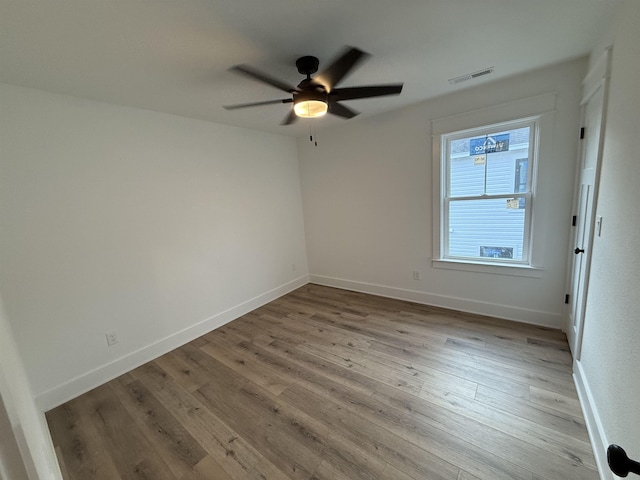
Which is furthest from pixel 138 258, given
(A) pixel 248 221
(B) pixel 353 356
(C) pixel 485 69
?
(C) pixel 485 69

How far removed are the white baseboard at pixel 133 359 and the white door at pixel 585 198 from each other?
3.37m

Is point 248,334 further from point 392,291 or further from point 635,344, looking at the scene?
point 635,344

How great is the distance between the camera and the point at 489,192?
284cm

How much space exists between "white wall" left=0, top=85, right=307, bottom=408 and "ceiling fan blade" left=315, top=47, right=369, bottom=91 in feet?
6.10

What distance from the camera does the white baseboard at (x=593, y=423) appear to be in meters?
1.35

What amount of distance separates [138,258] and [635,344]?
3.43 metres

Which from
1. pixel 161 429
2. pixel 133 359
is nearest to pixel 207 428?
pixel 161 429

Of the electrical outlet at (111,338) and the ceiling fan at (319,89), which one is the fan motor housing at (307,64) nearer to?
the ceiling fan at (319,89)

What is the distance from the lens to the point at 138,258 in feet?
8.38

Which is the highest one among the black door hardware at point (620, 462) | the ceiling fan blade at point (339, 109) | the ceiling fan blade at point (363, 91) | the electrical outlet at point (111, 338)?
the ceiling fan blade at point (339, 109)

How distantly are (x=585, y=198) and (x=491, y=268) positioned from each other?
1042 mm

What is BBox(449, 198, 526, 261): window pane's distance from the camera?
2.74 m

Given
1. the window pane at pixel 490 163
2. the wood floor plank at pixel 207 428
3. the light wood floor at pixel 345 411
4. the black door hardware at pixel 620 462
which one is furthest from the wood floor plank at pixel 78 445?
the window pane at pixel 490 163

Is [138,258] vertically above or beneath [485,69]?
beneath
